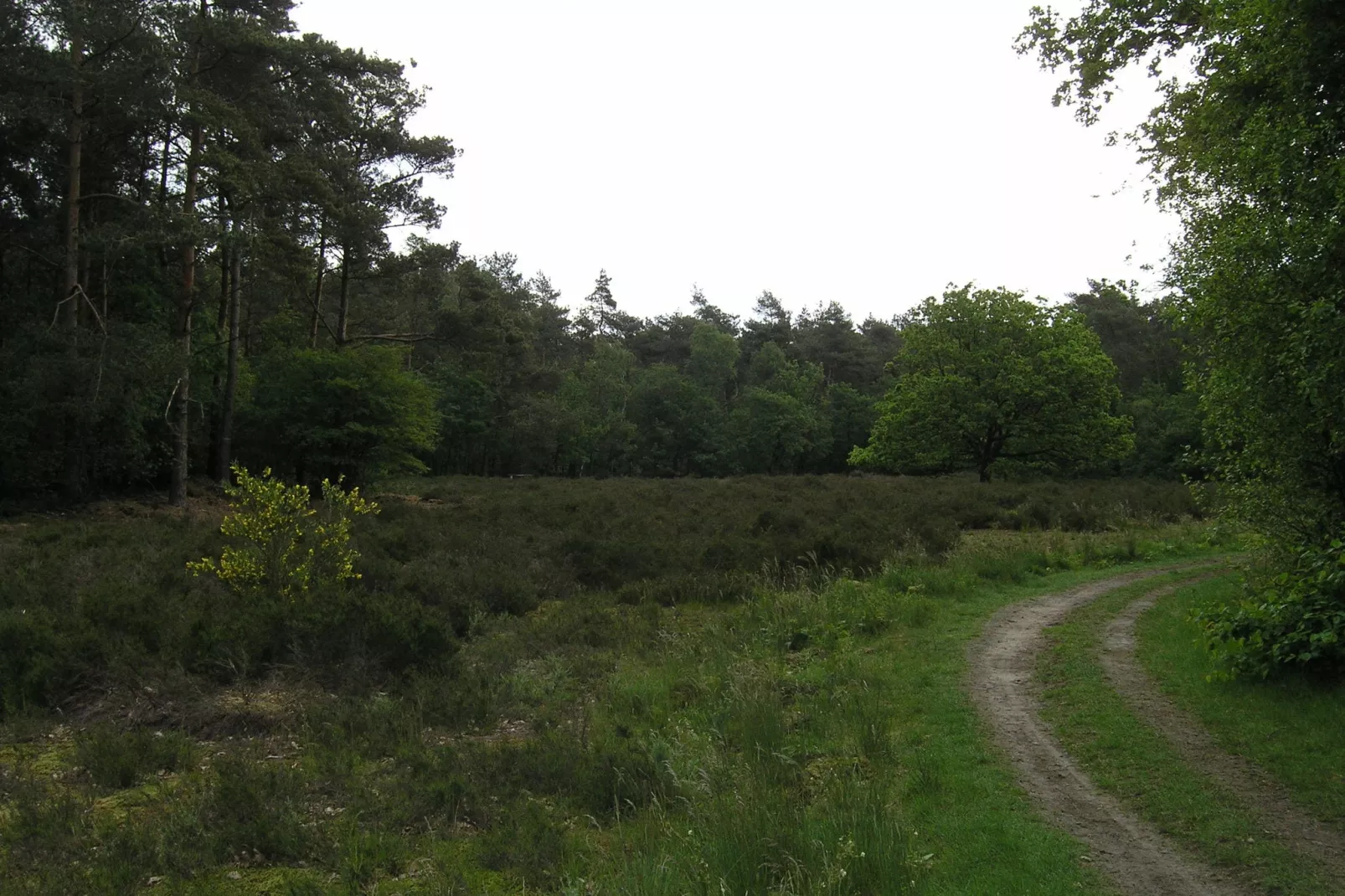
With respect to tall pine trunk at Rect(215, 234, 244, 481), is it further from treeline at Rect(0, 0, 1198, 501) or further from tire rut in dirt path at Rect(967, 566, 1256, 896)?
tire rut in dirt path at Rect(967, 566, 1256, 896)

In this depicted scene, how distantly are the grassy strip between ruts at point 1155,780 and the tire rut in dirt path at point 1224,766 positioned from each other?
0.25 ft

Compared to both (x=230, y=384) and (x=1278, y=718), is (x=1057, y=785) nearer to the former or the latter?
(x=1278, y=718)

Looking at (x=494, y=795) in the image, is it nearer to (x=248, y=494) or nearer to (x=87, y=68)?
(x=248, y=494)

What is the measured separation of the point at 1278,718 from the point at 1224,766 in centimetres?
87

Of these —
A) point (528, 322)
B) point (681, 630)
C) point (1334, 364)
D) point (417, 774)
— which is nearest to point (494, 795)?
point (417, 774)

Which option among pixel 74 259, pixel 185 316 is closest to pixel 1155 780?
pixel 74 259

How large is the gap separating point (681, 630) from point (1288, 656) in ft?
23.1

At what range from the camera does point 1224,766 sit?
588 cm

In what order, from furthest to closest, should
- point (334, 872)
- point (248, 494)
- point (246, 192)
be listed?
1. point (246, 192)
2. point (248, 494)
3. point (334, 872)

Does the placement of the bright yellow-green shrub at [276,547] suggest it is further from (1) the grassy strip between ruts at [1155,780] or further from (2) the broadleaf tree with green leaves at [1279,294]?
(2) the broadleaf tree with green leaves at [1279,294]

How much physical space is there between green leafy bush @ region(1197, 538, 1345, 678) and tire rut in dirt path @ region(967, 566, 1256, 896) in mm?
1653

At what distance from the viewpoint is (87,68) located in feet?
64.2

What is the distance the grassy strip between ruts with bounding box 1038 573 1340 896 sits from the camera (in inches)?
183

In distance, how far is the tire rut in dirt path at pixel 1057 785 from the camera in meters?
4.58
